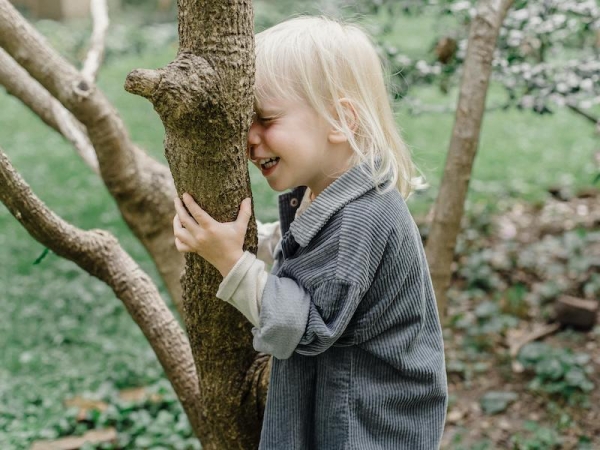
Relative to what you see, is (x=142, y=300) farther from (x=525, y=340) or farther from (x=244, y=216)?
(x=525, y=340)

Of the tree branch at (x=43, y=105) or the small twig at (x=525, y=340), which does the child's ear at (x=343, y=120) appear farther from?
the small twig at (x=525, y=340)

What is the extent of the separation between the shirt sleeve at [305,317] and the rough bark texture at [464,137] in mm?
980

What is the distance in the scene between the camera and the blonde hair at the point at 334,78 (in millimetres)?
1438

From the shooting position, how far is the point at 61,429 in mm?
2963

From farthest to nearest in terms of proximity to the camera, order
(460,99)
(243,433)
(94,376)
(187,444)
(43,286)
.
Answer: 1. (43,286)
2. (94,376)
3. (187,444)
4. (460,99)
5. (243,433)

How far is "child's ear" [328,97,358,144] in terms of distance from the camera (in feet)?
4.78

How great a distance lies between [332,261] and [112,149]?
115cm

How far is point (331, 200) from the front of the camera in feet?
4.68

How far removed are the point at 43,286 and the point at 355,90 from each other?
11.9 ft

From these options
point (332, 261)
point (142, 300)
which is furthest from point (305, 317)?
point (142, 300)

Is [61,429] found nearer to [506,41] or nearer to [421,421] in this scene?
[421,421]

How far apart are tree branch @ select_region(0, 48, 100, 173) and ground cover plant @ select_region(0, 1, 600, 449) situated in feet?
2.01

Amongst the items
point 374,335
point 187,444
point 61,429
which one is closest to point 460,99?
point 374,335

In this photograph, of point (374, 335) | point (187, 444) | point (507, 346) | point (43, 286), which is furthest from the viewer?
point (43, 286)
